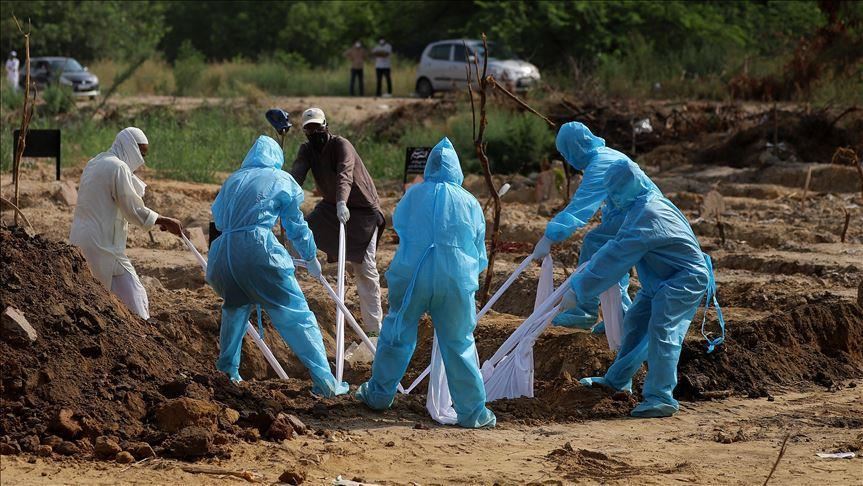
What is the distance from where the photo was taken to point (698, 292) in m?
7.96

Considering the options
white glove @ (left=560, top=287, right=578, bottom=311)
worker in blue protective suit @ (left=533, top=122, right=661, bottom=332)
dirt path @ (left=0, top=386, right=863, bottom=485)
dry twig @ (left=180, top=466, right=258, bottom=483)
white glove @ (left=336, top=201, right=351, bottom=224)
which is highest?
worker in blue protective suit @ (left=533, top=122, right=661, bottom=332)

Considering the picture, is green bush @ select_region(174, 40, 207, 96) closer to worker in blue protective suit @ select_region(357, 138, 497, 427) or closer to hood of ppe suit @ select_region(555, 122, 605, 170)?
hood of ppe suit @ select_region(555, 122, 605, 170)

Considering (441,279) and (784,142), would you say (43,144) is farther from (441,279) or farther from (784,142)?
(784,142)

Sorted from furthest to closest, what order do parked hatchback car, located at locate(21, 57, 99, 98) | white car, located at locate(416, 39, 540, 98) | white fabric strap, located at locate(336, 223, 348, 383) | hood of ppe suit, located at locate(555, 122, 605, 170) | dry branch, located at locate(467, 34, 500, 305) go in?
1. parked hatchback car, located at locate(21, 57, 99, 98)
2. white car, located at locate(416, 39, 540, 98)
3. dry branch, located at locate(467, 34, 500, 305)
4. hood of ppe suit, located at locate(555, 122, 605, 170)
5. white fabric strap, located at locate(336, 223, 348, 383)

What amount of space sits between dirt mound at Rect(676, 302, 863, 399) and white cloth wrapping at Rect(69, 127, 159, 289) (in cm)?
358

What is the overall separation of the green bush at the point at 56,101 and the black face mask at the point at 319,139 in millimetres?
15319

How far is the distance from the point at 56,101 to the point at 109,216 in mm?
16299

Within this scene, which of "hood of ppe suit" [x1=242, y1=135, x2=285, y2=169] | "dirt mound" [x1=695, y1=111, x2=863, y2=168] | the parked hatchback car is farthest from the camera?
the parked hatchback car

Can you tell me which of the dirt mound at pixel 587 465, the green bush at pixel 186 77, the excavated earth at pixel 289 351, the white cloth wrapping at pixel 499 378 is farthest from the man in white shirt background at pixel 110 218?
the green bush at pixel 186 77

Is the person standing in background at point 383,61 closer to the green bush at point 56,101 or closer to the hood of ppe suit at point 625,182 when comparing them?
the green bush at point 56,101

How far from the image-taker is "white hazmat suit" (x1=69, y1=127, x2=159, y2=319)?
27.9 feet

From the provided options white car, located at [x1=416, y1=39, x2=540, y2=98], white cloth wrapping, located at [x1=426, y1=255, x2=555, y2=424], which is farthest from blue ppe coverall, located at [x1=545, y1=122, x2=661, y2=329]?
white car, located at [x1=416, y1=39, x2=540, y2=98]

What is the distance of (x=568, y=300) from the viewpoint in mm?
7891

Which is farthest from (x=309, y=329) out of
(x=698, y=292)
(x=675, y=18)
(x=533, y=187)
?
(x=675, y=18)
